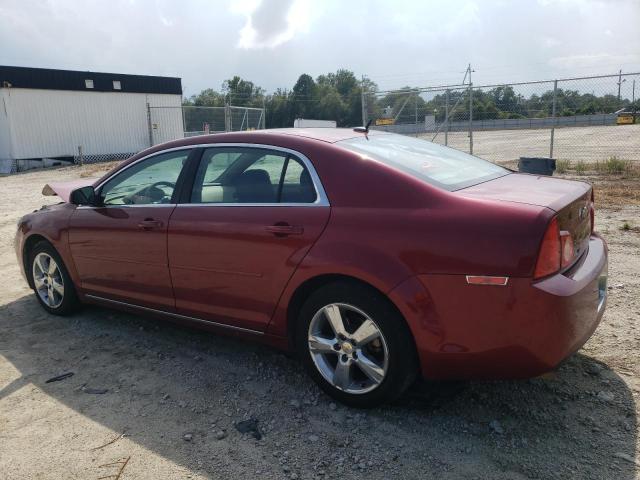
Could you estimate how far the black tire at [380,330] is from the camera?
2.82 m

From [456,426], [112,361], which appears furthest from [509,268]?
[112,361]

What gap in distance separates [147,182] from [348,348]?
2.13 meters

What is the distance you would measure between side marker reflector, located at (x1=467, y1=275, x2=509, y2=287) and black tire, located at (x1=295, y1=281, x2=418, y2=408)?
1.47 feet

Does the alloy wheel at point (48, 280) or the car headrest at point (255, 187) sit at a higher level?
the car headrest at point (255, 187)

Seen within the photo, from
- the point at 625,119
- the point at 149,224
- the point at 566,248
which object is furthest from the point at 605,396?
the point at 625,119

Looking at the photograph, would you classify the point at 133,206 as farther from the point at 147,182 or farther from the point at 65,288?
the point at 65,288

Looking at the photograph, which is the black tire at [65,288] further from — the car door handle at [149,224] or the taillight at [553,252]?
the taillight at [553,252]

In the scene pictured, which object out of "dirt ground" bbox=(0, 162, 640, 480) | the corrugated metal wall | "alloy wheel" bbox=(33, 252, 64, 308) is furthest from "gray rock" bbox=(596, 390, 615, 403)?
the corrugated metal wall

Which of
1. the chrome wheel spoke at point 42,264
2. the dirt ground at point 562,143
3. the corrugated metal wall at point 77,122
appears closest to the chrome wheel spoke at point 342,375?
the chrome wheel spoke at point 42,264

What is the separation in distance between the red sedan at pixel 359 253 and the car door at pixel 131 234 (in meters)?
0.01

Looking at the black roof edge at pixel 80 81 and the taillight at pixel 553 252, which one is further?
the black roof edge at pixel 80 81

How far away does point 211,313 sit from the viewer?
3625mm

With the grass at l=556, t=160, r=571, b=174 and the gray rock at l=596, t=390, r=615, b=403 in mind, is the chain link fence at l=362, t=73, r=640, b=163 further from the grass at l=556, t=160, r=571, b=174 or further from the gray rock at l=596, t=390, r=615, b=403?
the gray rock at l=596, t=390, r=615, b=403

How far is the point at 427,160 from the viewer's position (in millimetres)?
3414
